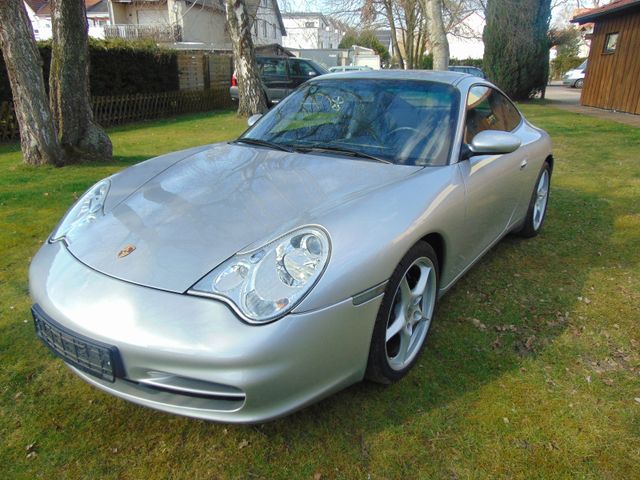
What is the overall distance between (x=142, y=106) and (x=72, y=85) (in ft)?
22.2

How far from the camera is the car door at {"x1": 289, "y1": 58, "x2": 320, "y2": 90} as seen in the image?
15555 millimetres

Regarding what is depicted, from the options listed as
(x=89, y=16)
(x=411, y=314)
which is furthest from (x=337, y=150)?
(x=89, y=16)

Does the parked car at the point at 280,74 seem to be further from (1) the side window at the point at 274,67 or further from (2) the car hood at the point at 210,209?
(2) the car hood at the point at 210,209

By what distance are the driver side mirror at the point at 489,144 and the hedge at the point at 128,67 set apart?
36.7 ft

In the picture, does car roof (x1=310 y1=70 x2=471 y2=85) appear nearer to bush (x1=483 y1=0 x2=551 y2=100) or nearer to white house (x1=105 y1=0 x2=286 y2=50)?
bush (x1=483 y1=0 x2=551 y2=100)

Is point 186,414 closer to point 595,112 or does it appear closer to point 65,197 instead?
point 65,197

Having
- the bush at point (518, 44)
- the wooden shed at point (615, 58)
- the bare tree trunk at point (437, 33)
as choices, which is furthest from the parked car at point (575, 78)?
the bare tree trunk at point (437, 33)

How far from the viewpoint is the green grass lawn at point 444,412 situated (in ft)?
6.19

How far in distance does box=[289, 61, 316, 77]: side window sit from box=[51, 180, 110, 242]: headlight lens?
13865mm

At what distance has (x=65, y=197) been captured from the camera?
5.34 m

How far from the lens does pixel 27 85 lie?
20.7ft

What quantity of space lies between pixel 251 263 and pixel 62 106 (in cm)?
656

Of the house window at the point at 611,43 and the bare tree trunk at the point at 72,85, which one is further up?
the house window at the point at 611,43

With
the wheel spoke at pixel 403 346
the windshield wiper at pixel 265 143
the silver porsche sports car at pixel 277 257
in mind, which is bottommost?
the wheel spoke at pixel 403 346
